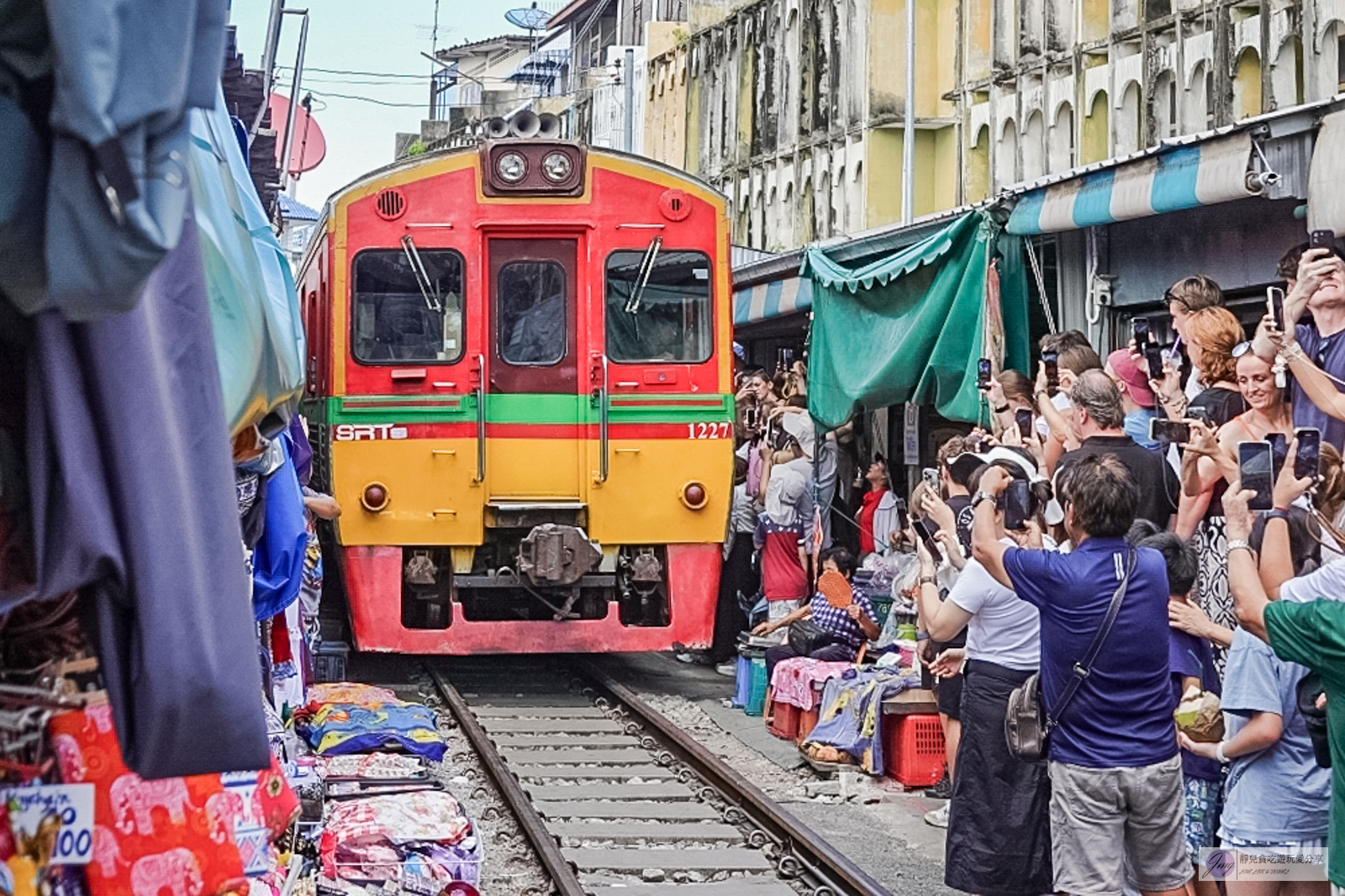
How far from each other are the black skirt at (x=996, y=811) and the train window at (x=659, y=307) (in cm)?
559

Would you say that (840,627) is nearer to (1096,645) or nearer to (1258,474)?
(1096,645)

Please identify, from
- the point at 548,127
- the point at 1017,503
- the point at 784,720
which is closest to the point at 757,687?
the point at 784,720

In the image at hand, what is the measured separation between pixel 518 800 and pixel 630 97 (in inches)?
909

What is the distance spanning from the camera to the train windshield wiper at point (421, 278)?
11.7 meters

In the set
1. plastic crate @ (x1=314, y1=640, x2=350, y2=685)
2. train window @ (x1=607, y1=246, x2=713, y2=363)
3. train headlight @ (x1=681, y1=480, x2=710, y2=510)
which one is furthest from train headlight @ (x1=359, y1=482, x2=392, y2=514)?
train headlight @ (x1=681, y1=480, x2=710, y2=510)

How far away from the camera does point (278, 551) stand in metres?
4.93

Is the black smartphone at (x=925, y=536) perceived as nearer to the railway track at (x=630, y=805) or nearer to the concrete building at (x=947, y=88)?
the railway track at (x=630, y=805)

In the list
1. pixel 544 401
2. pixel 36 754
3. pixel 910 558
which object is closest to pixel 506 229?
pixel 544 401

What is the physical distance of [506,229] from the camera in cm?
1179

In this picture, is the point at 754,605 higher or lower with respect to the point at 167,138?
lower

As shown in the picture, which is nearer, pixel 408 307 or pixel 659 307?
pixel 408 307

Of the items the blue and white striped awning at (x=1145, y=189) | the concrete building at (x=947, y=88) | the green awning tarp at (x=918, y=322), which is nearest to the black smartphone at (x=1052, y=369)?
the blue and white striped awning at (x=1145, y=189)

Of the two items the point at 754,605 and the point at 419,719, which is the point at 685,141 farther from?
the point at 419,719

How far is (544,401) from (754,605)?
96.8 inches
